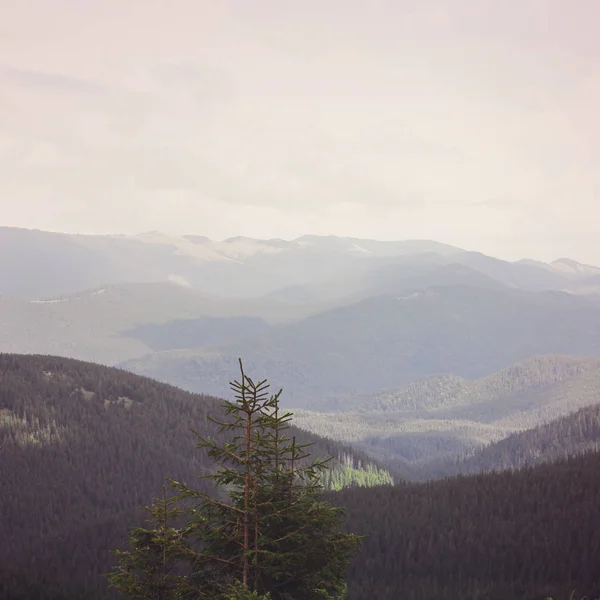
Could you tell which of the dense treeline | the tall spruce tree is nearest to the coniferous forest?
the dense treeline

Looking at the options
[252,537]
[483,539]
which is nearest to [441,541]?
[483,539]

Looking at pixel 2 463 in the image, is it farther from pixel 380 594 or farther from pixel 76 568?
pixel 380 594

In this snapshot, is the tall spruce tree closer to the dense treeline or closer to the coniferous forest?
the coniferous forest

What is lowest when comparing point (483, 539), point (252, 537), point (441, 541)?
point (441, 541)

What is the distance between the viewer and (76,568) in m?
135

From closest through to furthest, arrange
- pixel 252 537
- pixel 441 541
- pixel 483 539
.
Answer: pixel 252 537 → pixel 441 541 → pixel 483 539

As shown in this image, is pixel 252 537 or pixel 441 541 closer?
pixel 252 537

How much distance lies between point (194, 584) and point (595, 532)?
375ft

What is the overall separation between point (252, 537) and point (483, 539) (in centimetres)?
11390


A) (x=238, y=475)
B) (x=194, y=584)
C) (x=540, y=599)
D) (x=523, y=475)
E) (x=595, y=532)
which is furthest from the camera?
(x=523, y=475)

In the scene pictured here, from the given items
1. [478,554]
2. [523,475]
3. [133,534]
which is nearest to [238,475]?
[133,534]

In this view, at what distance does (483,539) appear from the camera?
131125 mm

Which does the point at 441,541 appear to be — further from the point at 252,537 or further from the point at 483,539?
the point at 252,537

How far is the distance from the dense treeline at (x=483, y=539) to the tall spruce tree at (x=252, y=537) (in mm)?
87292
